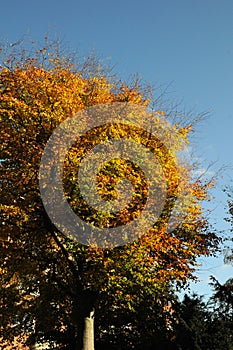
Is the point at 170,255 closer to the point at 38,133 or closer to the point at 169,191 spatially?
the point at 169,191

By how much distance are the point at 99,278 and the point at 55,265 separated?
546cm

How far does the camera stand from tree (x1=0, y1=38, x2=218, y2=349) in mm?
18406

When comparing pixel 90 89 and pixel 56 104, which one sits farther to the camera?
pixel 90 89

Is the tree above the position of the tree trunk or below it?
above

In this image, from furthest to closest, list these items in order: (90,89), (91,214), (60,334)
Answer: (60,334)
(90,89)
(91,214)

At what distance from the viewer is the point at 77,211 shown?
18250mm

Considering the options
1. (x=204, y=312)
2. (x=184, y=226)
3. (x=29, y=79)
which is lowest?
(x=204, y=312)

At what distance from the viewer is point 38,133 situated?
19.3 meters

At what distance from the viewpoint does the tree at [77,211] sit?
18.4 meters

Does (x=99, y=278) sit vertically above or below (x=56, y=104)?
below

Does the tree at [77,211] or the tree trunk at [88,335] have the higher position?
the tree at [77,211]

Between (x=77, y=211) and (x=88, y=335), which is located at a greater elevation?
(x=77, y=211)

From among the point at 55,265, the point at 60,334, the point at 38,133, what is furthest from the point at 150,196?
the point at 60,334

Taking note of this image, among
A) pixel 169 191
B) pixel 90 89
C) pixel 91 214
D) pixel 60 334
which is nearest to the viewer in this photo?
pixel 91 214
